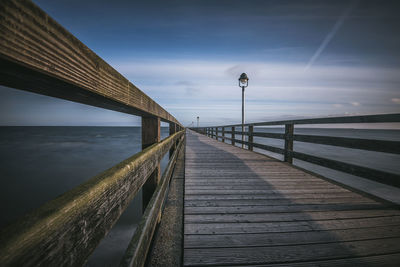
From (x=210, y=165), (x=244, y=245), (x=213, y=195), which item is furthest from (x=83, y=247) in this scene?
(x=210, y=165)

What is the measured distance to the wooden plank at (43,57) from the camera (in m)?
0.38

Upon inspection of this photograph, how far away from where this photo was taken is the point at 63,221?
43 centimetres

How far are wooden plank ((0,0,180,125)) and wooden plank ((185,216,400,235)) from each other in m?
1.36

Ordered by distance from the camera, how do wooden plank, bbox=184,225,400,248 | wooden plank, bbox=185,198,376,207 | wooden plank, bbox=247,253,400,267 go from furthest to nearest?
1. wooden plank, bbox=185,198,376,207
2. wooden plank, bbox=184,225,400,248
3. wooden plank, bbox=247,253,400,267

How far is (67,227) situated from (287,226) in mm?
1706

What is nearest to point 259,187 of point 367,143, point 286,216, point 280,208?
point 280,208

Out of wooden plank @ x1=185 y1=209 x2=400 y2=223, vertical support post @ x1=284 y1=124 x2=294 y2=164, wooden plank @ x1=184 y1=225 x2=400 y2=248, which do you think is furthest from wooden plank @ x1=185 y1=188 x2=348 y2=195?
vertical support post @ x1=284 y1=124 x2=294 y2=164

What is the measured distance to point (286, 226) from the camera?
1.54 metres

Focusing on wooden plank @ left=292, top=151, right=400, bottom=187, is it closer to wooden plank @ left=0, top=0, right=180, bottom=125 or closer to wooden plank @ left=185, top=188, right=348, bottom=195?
A: wooden plank @ left=185, top=188, right=348, bottom=195

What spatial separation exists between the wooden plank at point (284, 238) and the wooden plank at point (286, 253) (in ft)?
0.13

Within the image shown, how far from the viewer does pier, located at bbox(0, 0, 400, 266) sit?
41cm

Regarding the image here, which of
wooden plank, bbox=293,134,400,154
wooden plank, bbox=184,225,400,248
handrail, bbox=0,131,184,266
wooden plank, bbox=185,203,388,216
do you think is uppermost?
wooden plank, bbox=293,134,400,154

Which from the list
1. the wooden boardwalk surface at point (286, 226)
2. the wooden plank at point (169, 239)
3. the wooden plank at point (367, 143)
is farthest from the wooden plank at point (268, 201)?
the wooden plank at point (367, 143)

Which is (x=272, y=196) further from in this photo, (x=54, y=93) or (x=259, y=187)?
(x=54, y=93)
